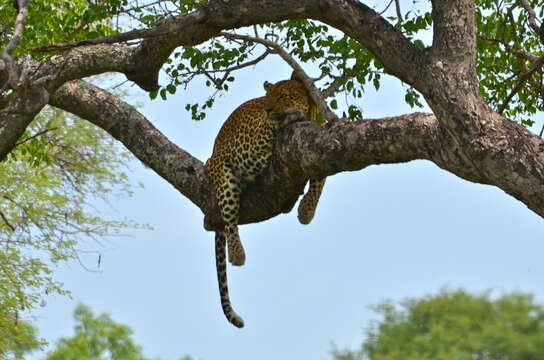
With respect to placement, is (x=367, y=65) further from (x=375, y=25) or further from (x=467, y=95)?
(x=467, y=95)

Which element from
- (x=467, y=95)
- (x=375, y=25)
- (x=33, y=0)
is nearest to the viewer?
(x=467, y=95)

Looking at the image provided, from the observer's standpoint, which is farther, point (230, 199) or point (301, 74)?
point (230, 199)

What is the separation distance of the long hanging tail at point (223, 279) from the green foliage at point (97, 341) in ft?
48.2

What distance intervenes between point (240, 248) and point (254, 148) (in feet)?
3.25

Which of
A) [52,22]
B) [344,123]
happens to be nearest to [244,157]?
[344,123]

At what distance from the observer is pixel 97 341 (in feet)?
75.7

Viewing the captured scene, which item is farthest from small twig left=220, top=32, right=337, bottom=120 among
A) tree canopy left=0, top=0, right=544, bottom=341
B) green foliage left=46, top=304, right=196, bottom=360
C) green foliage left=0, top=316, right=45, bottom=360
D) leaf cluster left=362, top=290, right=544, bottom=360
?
green foliage left=46, top=304, right=196, bottom=360

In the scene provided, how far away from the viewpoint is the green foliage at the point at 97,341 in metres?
22.3

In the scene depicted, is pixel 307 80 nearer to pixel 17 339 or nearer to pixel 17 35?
pixel 17 35

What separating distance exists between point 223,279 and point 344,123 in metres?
2.59

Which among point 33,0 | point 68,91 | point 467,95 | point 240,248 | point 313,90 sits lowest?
point 467,95

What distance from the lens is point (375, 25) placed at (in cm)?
593

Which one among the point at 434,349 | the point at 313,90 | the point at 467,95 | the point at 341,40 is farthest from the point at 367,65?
the point at 434,349

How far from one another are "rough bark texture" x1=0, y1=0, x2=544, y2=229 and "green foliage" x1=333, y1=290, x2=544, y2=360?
372cm
